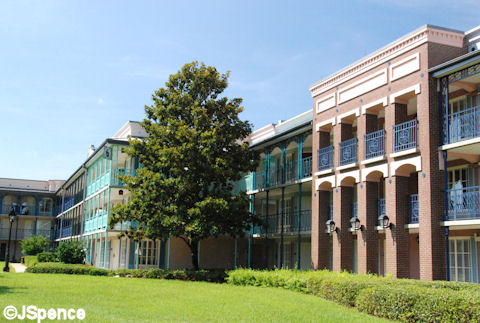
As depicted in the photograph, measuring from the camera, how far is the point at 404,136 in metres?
18.5

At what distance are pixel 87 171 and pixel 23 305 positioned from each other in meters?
29.3

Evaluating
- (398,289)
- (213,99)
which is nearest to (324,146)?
(213,99)

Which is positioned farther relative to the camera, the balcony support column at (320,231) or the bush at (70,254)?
the bush at (70,254)

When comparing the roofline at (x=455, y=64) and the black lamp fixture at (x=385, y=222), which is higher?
the roofline at (x=455, y=64)

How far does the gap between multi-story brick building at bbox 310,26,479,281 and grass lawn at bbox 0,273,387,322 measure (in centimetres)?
389

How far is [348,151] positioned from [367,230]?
132 inches

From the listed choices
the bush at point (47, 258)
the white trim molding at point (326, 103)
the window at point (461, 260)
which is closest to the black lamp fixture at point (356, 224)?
the window at point (461, 260)

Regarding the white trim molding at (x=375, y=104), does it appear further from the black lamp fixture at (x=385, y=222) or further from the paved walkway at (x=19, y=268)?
the paved walkway at (x=19, y=268)

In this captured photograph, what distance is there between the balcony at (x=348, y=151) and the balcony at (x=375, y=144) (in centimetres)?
78

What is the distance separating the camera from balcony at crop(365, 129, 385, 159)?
19.7 metres

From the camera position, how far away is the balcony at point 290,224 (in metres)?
25.9

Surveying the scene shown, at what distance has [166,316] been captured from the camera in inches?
478

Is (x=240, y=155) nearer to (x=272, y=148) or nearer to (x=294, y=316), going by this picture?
(x=272, y=148)

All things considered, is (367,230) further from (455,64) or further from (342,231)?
(455,64)
